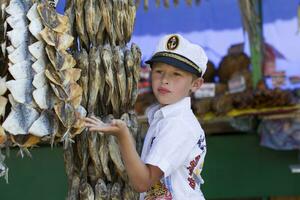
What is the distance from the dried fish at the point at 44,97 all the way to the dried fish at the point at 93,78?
43 centimetres

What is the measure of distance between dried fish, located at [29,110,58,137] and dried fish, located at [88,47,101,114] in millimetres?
437

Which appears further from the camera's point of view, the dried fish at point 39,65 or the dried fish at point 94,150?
the dried fish at point 94,150

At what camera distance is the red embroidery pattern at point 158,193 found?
97.0 inches

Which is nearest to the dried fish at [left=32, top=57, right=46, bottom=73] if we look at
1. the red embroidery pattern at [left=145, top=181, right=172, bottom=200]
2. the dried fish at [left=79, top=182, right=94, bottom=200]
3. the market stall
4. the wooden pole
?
the market stall

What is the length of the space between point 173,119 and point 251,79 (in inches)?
162

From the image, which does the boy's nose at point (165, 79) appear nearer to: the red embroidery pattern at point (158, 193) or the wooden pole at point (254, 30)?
the red embroidery pattern at point (158, 193)

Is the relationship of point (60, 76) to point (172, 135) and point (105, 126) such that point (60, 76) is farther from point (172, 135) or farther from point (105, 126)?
point (172, 135)

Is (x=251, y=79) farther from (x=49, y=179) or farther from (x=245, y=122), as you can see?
(x=49, y=179)

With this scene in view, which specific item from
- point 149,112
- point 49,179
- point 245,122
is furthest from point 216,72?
point 149,112

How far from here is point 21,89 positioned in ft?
6.34

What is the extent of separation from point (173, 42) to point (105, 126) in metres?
0.53

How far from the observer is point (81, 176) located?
8.13 feet

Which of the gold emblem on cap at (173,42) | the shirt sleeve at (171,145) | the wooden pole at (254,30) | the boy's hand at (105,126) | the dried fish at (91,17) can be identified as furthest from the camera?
the wooden pole at (254,30)

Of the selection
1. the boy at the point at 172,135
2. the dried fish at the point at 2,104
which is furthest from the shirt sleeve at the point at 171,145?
the dried fish at the point at 2,104
